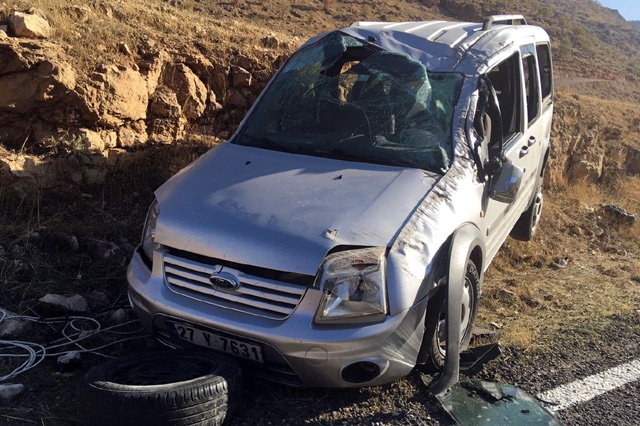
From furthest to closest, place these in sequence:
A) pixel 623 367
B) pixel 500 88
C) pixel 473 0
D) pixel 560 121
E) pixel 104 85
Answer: pixel 473 0 → pixel 560 121 → pixel 104 85 → pixel 500 88 → pixel 623 367

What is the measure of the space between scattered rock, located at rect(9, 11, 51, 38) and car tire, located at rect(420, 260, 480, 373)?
4.35 m

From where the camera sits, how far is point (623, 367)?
172 inches

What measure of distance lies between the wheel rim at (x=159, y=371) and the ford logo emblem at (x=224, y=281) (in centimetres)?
38

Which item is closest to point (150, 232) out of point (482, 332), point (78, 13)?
point (482, 332)

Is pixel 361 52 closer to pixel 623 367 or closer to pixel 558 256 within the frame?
pixel 623 367

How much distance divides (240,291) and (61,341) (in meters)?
1.42

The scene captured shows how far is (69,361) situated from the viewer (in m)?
3.76

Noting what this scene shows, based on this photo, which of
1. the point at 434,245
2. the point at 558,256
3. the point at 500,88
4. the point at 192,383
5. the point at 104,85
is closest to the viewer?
the point at 192,383

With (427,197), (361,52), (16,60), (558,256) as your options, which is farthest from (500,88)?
(16,60)

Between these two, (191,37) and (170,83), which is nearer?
(170,83)

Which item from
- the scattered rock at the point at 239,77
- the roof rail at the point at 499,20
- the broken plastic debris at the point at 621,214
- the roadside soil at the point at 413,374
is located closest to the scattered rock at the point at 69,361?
the roadside soil at the point at 413,374

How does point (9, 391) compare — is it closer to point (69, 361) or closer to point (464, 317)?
point (69, 361)

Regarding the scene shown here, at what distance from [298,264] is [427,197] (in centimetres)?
90

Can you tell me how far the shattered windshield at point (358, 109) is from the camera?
4.14 meters
